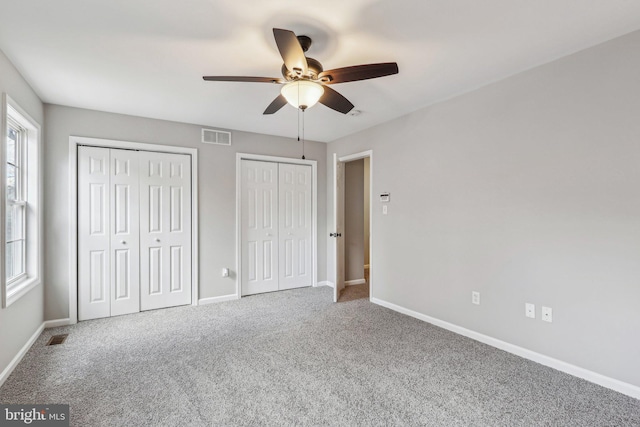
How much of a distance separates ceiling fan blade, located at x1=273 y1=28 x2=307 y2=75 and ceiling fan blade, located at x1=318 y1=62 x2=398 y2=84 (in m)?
0.18

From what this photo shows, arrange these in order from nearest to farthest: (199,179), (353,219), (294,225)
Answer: (199,179) < (294,225) < (353,219)

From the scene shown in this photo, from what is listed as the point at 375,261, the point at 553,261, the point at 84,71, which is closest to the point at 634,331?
the point at 553,261

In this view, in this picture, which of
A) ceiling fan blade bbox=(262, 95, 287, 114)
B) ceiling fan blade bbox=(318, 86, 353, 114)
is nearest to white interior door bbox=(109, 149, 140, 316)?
ceiling fan blade bbox=(262, 95, 287, 114)

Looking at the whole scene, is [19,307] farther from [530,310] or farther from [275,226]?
[530,310]

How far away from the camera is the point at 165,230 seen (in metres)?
3.94

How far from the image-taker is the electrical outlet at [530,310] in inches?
101

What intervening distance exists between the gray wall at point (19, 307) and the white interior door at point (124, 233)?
0.67 meters

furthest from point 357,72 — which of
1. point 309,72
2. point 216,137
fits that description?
point 216,137

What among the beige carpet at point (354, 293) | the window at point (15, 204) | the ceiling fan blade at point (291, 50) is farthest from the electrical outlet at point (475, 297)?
the window at point (15, 204)

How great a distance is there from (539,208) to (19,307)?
4.45 metres

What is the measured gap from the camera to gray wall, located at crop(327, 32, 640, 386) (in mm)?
2117

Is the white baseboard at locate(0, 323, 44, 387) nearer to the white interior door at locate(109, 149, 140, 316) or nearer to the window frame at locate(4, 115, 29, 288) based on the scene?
the window frame at locate(4, 115, 29, 288)

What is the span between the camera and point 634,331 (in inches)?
81.5

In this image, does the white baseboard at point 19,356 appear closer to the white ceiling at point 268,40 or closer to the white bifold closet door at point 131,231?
the white bifold closet door at point 131,231
